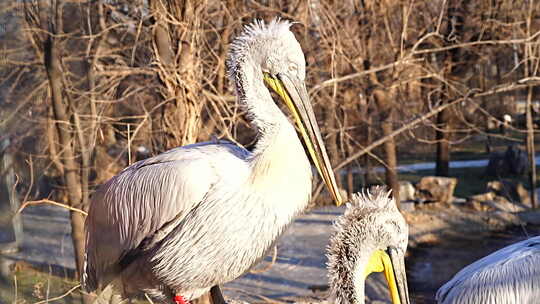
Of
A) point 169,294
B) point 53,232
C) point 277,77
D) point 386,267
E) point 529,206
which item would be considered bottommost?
point 529,206

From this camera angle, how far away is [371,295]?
514cm

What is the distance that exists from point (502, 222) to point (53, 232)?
7.08m

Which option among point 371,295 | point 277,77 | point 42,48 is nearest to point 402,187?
point 371,295

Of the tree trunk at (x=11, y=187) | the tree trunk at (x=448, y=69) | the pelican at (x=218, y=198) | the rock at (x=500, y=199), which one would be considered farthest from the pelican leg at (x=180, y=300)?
the rock at (x=500, y=199)

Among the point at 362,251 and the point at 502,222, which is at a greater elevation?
the point at 362,251

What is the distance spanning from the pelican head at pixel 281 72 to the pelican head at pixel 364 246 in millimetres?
289

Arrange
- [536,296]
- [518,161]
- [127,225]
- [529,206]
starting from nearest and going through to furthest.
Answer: [127,225] < [536,296] < [529,206] < [518,161]

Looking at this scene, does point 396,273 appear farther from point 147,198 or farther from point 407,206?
point 407,206

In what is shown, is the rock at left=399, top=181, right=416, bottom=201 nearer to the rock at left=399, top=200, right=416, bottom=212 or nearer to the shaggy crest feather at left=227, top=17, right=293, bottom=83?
the rock at left=399, top=200, right=416, bottom=212

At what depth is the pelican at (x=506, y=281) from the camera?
103 inches

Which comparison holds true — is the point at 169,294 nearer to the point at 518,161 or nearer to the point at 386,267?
the point at 386,267

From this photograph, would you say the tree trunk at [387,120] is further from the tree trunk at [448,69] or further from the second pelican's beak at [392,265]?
the second pelican's beak at [392,265]

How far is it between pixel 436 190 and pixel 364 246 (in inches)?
298

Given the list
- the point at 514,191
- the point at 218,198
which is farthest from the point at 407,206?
the point at 218,198
